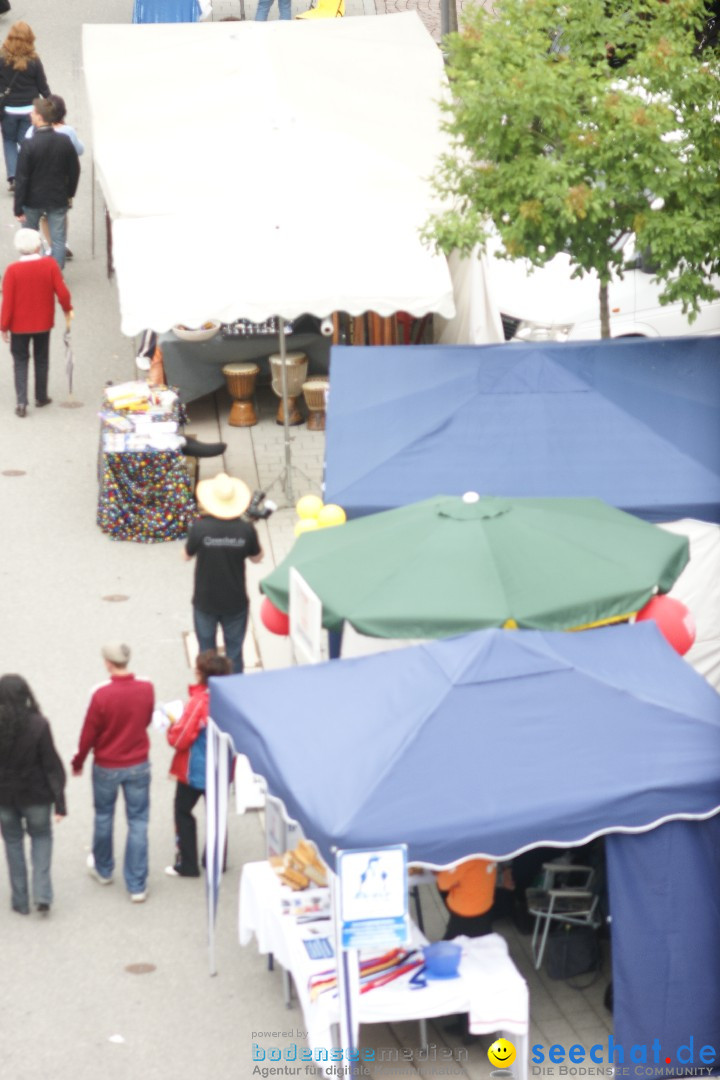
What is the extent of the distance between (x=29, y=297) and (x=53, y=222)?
10.6 ft

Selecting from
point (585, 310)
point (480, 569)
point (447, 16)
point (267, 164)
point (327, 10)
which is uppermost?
point (327, 10)

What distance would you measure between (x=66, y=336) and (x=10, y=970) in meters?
8.85

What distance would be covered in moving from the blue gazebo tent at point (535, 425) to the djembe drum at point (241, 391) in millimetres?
4137

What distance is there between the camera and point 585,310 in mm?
17016

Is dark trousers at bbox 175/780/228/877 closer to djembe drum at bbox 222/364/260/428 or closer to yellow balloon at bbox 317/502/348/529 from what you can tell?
yellow balloon at bbox 317/502/348/529

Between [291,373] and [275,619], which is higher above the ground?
[291,373]

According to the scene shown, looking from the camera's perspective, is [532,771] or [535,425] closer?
[532,771]

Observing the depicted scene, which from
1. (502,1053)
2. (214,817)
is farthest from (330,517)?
(502,1053)

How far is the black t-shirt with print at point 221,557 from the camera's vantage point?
39.1ft

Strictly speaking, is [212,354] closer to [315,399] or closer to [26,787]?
[315,399]

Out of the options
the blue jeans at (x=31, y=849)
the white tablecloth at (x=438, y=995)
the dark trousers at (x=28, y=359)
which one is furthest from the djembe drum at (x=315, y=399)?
the white tablecloth at (x=438, y=995)

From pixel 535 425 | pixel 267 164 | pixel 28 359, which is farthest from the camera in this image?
pixel 28 359

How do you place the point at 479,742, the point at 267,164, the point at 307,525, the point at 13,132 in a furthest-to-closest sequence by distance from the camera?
1. the point at 13,132
2. the point at 267,164
3. the point at 307,525
4. the point at 479,742

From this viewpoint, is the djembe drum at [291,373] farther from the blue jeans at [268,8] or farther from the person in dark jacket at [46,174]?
the blue jeans at [268,8]
